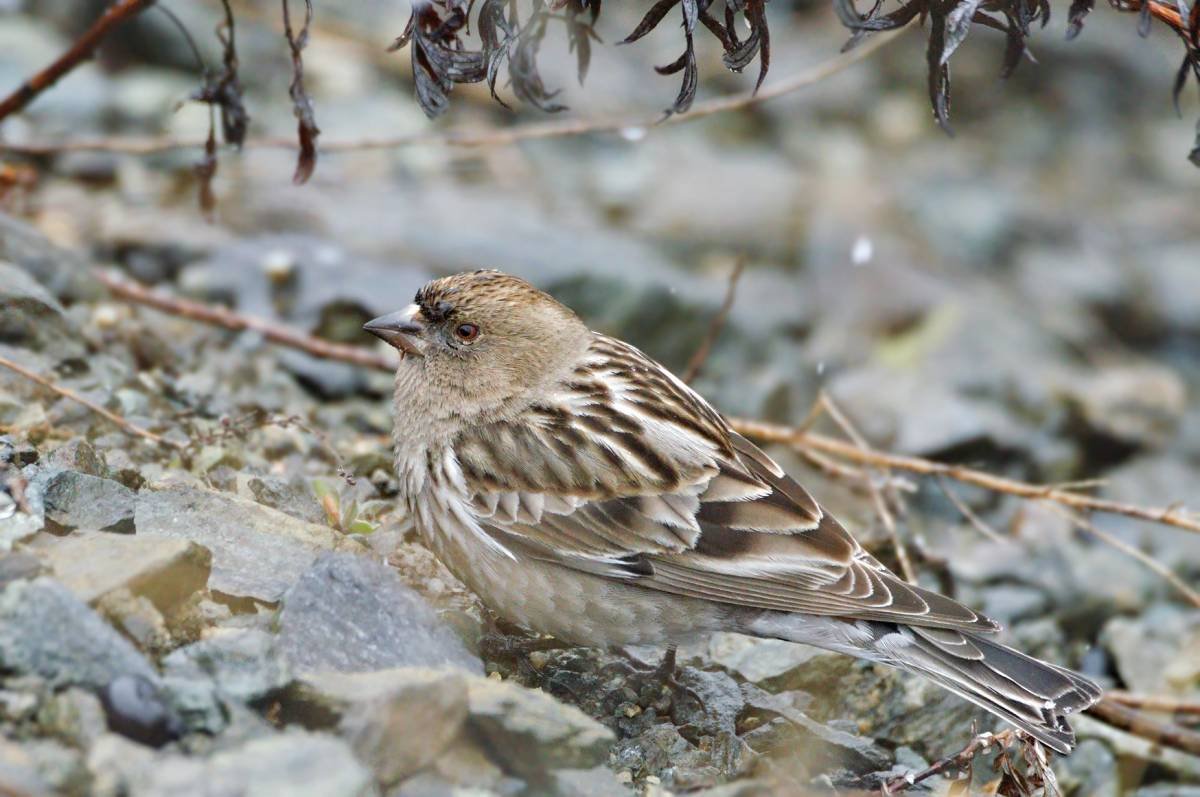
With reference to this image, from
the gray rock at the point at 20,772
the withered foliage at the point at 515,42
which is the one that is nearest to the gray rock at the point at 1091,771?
the withered foliage at the point at 515,42

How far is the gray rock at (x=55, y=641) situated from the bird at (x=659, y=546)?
60.1 inches

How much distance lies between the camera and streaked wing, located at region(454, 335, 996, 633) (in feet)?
15.1

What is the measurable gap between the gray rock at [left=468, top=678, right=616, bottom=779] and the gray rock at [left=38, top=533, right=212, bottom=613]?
32.4 inches

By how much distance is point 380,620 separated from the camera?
4074 mm

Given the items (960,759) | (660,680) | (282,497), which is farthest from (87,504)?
(960,759)

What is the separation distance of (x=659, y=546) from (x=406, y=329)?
4.37ft

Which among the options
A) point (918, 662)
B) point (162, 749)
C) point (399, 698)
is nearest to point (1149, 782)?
point (918, 662)

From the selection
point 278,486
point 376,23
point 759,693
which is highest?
point 376,23

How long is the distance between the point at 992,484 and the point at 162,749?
3.96 meters

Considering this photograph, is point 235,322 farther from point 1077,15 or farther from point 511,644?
point 1077,15

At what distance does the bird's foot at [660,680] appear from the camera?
4820 millimetres

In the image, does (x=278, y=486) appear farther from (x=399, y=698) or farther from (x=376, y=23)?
(x=376, y=23)

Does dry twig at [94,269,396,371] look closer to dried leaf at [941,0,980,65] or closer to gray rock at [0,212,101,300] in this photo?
gray rock at [0,212,101,300]

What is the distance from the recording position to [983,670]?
14.8 ft
